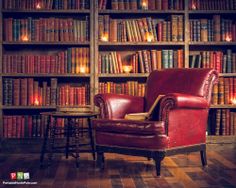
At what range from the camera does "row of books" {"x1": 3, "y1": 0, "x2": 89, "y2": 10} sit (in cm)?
497

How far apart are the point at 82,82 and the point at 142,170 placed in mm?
1967

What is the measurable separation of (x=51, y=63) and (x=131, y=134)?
1770 mm

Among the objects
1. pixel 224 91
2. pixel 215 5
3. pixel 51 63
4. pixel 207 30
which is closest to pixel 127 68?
pixel 51 63

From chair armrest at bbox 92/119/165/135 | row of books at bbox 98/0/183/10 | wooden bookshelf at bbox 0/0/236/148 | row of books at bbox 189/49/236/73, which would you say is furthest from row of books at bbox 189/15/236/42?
chair armrest at bbox 92/119/165/135

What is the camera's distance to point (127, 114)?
4082 mm

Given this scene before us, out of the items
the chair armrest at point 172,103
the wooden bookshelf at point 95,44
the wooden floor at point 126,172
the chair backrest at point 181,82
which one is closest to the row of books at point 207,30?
the wooden bookshelf at point 95,44

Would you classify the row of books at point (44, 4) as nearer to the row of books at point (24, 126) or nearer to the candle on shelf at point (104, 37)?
the candle on shelf at point (104, 37)

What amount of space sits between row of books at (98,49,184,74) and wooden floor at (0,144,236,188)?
42.0 inches

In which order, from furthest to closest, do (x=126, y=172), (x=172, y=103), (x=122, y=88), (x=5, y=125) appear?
(x=122, y=88) → (x=5, y=125) → (x=126, y=172) → (x=172, y=103)

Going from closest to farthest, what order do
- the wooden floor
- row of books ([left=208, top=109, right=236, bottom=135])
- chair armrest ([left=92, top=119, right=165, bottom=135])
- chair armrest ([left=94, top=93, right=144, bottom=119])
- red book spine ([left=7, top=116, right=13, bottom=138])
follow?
1. the wooden floor
2. chair armrest ([left=92, top=119, right=165, bottom=135])
3. chair armrest ([left=94, top=93, right=144, bottom=119])
4. red book spine ([left=7, top=116, right=13, bottom=138])
5. row of books ([left=208, top=109, right=236, bottom=135])

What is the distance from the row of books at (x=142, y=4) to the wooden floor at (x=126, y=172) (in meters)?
1.73

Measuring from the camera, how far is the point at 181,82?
4145 millimetres

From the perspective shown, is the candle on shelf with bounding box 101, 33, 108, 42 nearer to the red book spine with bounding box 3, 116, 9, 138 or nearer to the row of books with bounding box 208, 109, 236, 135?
the red book spine with bounding box 3, 116, 9, 138

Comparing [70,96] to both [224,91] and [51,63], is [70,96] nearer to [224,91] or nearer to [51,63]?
[51,63]
